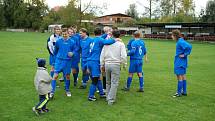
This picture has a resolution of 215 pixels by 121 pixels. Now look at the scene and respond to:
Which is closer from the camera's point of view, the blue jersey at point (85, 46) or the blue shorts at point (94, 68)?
the blue shorts at point (94, 68)

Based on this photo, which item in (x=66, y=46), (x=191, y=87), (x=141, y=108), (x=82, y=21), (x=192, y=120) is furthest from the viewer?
(x=82, y=21)

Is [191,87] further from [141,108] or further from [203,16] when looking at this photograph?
[203,16]

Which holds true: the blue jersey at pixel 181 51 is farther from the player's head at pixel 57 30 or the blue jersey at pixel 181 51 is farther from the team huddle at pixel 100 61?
the player's head at pixel 57 30

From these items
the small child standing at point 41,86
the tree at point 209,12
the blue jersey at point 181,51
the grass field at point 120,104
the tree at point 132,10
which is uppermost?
the tree at point 132,10

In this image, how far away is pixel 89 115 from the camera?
6.98m

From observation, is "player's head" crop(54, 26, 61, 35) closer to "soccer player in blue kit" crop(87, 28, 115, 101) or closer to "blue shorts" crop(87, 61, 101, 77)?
"soccer player in blue kit" crop(87, 28, 115, 101)

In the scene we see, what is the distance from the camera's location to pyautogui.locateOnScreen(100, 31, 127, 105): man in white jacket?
790 cm

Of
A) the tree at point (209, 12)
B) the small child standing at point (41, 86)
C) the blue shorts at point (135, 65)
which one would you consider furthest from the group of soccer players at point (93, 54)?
the tree at point (209, 12)

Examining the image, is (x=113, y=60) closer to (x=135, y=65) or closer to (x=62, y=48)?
(x=62, y=48)

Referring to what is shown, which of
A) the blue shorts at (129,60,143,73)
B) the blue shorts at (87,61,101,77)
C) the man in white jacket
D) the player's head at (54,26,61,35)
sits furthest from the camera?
the player's head at (54,26,61,35)

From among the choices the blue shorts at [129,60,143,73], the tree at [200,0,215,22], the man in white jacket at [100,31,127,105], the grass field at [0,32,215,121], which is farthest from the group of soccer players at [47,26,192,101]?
the tree at [200,0,215,22]

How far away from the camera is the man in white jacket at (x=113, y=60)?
25.9 ft

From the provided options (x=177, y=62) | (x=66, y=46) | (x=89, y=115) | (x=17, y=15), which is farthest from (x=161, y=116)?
(x=17, y=15)

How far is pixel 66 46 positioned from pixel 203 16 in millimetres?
62775
